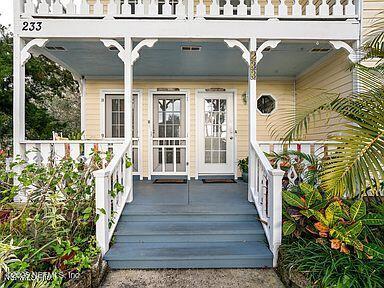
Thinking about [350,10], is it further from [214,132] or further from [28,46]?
[28,46]

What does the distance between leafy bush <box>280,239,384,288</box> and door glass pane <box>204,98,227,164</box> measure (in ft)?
12.2

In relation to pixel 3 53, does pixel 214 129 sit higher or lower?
lower

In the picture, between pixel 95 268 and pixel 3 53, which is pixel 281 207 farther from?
pixel 3 53

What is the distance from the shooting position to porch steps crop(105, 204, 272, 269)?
2.93 metres

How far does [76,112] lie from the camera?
59.5 ft

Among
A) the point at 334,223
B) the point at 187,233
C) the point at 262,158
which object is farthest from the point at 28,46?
the point at 334,223

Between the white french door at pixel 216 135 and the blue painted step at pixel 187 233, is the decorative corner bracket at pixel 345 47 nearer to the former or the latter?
the white french door at pixel 216 135

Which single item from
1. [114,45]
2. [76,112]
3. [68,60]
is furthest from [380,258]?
[76,112]

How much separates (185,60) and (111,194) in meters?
3.07

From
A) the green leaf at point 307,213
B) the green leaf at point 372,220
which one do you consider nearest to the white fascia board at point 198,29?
the green leaf at point 307,213

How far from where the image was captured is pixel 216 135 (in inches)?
251

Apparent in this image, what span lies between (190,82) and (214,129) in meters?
1.23

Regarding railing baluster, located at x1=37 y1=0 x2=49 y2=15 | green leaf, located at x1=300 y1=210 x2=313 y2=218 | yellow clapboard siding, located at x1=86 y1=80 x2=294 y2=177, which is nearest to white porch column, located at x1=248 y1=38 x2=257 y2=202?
green leaf, located at x1=300 y1=210 x2=313 y2=218

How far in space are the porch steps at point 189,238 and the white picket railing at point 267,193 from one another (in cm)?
12
